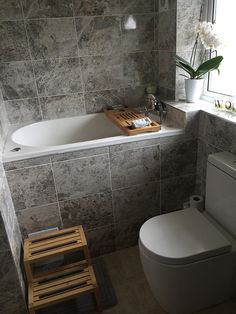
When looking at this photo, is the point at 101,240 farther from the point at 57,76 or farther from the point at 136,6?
the point at 136,6

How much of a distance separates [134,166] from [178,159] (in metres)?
0.32

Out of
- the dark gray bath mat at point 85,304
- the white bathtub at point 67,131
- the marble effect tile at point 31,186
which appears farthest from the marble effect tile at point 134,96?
the dark gray bath mat at point 85,304

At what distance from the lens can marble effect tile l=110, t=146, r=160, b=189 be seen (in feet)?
5.57

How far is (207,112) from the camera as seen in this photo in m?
1.67

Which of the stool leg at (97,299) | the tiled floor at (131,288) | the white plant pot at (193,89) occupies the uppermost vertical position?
the white plant pot at (193,89)

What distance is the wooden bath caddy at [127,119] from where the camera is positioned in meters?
1.72

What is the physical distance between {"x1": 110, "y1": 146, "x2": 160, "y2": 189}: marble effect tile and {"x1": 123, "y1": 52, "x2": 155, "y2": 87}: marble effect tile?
33.4 inches

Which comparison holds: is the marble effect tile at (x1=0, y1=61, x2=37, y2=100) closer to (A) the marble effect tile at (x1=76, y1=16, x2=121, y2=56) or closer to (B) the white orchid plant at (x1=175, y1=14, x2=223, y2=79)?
(A) the marble effect tile at (x1=76, y1=16, x2=121, y2=56)

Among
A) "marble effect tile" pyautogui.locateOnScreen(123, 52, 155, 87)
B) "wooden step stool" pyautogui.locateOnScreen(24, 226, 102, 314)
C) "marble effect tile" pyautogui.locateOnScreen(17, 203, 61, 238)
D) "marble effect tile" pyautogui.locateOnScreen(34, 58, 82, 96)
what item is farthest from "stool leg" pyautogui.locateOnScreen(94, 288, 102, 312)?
"marble effect tile" pyautogui.locateOnScreen(123, 52, 155, 87)

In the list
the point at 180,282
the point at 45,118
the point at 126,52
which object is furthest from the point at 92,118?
the point at 180,282

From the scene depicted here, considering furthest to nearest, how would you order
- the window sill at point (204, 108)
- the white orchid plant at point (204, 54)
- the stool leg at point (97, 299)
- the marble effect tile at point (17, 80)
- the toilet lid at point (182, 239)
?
the marble effect tile at point (17, 80) → the white orchid plant at point (204, 54) → the window sill at point (204, 108) → the stool leg at point (97, 299) → the toilet lid at point (182, 239)

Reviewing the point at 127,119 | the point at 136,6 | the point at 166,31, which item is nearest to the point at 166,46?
the point at 166,31

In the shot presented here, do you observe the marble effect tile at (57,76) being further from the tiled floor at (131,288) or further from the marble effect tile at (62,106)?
the tiled floor at (131,288)

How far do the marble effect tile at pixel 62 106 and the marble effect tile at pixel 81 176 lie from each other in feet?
2.56
